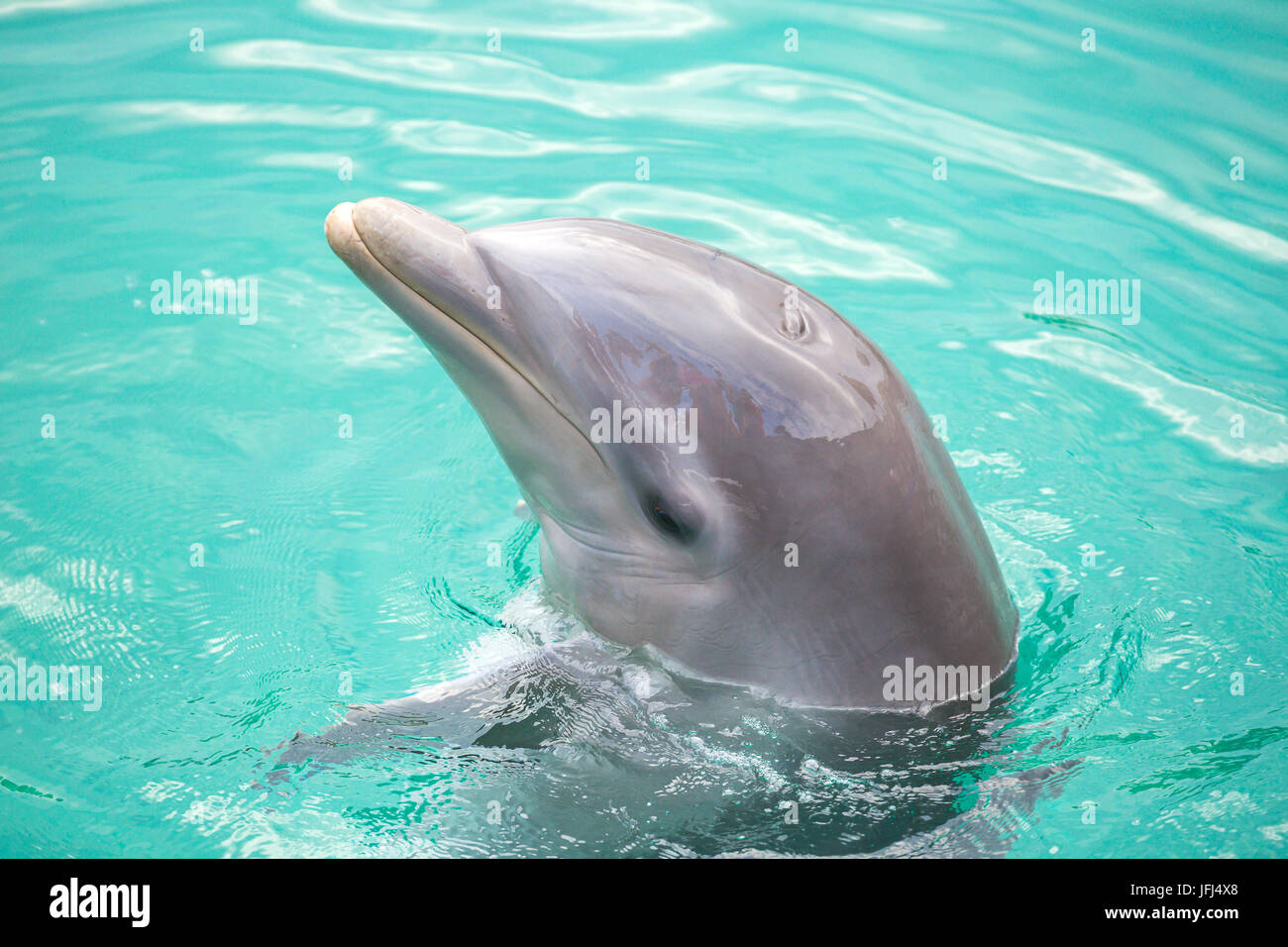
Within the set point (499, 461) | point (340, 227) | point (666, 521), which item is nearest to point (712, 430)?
point (666, 521)

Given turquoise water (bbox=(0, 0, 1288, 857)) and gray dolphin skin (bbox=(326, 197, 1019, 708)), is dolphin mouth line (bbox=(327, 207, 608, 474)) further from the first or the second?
turquoise water (bbox=(0, 0, 1288, 857))

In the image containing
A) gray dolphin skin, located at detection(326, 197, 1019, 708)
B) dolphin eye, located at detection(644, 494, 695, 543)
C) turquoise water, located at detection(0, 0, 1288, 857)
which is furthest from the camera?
turquoise water, located at detection(0, 0, 1288, 857)

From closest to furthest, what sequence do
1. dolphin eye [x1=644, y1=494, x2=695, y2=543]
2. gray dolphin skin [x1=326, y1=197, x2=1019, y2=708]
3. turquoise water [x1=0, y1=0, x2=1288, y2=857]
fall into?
gray dolphin skin [x1=326, y1=197, x2=1019, y2=708] < dolphin eye [x1=644, y1=494, x2=695, y2=543] < turquoise water [x1=0, y1=0, x2=1288, y2=857]

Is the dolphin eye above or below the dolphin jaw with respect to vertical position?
below

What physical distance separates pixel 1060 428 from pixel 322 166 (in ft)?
20.3

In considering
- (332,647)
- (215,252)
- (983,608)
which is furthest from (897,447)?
(215,252)

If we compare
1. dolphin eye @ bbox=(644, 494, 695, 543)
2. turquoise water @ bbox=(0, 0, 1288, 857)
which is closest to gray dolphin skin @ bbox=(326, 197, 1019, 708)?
dolphin eye @ bbox=(644, 494, 695, 543)

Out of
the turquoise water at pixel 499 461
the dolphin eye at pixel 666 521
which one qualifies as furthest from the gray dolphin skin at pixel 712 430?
the turquoise water at pixel 499 461

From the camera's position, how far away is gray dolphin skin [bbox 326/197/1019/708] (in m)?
4.09

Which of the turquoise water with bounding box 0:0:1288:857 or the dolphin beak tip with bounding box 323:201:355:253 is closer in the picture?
the dolphin beak tip with bounding box 323:201:355:253

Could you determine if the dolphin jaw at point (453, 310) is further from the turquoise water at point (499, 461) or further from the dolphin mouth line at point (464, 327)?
the turquoise water at point (499, 461)

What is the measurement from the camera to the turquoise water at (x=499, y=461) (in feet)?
15.7

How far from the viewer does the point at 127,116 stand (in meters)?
10.6

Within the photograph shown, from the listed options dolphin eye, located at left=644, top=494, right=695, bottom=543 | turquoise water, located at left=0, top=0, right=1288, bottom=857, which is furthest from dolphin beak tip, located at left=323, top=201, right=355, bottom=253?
turquoise water, located at left=0, top=0, right=1288, bottom=857
